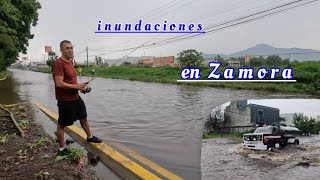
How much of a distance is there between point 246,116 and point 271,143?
44cm

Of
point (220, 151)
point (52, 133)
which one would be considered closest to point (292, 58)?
point (52, 133)

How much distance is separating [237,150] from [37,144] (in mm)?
Result: 3346

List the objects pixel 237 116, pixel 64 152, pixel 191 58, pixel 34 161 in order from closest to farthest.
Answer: pixel 237 116
pixel 34 161
pixel 64 152
pixel 191 58

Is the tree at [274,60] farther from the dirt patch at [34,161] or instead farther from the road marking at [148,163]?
the dirt patch at [34,161]

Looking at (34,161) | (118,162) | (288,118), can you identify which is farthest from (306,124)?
(34,161)

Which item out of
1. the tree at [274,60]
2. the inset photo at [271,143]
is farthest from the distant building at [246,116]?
the tree at [274,60]

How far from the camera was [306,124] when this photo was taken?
298 centimetres

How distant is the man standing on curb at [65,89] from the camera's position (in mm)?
4789

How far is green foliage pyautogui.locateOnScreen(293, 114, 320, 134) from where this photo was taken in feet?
9.71

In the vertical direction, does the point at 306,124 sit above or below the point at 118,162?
above

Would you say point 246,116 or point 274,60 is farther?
point 274,60

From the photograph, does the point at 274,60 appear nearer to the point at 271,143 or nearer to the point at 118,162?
the point at 118,162

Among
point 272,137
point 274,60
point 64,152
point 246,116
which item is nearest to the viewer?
point 272,137

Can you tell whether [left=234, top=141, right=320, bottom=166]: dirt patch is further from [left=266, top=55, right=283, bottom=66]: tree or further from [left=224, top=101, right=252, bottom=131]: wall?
[left=266, top=55, right=283, bottom=66]: tree
